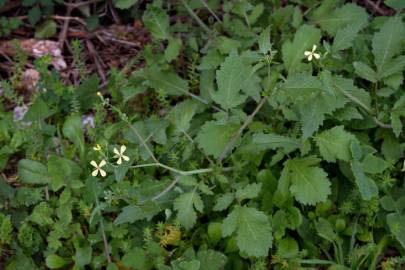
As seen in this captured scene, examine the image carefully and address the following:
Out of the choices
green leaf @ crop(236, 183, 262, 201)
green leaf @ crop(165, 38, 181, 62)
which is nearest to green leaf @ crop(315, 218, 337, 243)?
green leaf @ crop(236, 183, 262, 201)

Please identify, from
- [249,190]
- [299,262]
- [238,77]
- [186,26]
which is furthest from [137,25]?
[299,262]

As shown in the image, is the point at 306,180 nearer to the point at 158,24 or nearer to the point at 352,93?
the point at 352,93

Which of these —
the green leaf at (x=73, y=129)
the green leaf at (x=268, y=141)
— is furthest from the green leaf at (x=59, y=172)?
the green leaf at (x=268, y=141)

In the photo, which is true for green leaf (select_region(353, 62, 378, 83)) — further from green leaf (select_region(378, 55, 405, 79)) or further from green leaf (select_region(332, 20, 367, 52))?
green leaf (select_region(332, 20, 367, 52))

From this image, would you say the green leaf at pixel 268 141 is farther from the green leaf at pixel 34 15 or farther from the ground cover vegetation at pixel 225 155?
the green leaf at pixel 34 15

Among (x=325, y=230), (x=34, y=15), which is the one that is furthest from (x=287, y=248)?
(x=34, y=15)

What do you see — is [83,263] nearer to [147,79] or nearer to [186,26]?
[147,79]
